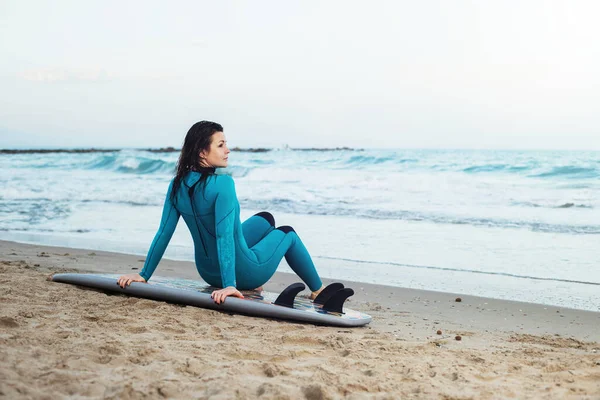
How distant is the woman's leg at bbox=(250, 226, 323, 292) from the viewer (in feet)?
14.0

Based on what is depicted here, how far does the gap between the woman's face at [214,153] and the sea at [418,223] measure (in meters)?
2.33

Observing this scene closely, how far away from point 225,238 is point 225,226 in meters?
0.08

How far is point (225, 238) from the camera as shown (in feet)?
12.8

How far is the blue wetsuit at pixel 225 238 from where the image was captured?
12.9ft

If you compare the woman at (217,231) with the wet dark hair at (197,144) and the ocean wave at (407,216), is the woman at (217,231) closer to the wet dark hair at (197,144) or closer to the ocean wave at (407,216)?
the wet dark hair at (197,144)

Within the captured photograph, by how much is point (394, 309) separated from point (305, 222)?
5.85 metres

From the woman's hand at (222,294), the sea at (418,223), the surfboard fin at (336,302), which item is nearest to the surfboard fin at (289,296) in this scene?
the surfboard fin at (336,302)

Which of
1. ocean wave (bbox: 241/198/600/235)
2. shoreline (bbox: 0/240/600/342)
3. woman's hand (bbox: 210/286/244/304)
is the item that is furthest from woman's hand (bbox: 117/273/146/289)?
Result: ocean wave (bbox: 241/198/600/235)

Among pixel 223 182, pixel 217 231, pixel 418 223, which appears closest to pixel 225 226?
pixel 217 231

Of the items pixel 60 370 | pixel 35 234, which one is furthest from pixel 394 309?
pixel 35 234

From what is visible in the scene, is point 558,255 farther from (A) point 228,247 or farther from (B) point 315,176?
(B) point 315,176

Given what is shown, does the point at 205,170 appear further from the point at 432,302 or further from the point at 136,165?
the point at 136,165

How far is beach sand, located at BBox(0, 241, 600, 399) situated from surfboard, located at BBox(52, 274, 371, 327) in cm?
8

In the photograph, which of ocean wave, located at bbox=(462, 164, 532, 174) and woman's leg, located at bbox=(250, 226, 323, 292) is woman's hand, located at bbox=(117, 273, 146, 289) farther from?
ocean wave, located at bbox=(462, 164, 532, 174)
